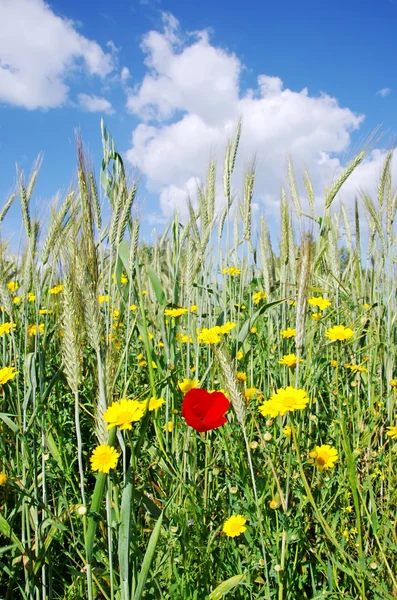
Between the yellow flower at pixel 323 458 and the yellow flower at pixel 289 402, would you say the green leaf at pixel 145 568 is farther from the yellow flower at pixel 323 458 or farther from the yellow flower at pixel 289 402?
the yellow flower at pixel 323 458

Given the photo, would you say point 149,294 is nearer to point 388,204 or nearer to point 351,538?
point 388,204

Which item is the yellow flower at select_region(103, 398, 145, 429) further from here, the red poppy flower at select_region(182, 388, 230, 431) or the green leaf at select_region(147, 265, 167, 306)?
the green leaf at select_region(147, 265, 167, 306)

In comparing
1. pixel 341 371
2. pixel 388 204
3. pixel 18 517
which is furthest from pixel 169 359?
pixel 388 204

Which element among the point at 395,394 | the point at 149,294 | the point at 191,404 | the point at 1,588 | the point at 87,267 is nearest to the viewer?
the point at 87,267

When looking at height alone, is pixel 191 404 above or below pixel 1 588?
above

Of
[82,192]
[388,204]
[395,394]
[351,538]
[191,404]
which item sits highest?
[388,204]

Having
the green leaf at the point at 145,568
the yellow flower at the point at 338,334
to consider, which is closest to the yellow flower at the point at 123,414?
the green leaf at the point at 145,568

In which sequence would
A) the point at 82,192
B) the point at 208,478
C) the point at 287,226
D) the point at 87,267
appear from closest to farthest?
1. the point at 87,267
2. the point at 82,192
3. the point at 208,478
4. the point at 287,226

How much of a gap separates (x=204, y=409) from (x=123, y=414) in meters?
0.23

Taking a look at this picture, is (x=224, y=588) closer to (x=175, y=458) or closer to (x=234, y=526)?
(x=234, y=526)

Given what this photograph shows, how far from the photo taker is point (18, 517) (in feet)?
5.06

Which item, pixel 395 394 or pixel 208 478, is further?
pixel 395 394

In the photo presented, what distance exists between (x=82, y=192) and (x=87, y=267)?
315 millimetres

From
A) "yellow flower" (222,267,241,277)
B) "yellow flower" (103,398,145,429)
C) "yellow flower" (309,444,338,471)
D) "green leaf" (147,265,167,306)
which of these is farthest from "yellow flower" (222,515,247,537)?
"yellow flower" (222,267,241,277)
